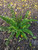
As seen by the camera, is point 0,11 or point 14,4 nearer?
point 0,11

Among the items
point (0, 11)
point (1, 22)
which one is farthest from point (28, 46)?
point (0, 11)

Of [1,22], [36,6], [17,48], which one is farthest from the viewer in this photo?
[36,6]

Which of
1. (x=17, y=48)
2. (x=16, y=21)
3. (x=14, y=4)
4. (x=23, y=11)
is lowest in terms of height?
(x=17, y=48)

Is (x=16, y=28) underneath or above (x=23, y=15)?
underneath

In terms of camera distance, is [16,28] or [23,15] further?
[23,15]

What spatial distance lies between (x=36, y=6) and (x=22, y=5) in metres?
0.59

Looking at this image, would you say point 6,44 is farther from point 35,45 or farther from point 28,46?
point 35,45

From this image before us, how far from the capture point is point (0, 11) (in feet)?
9.82

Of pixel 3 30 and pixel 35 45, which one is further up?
pixel 3 30

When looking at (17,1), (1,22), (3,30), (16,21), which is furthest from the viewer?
(17,1)

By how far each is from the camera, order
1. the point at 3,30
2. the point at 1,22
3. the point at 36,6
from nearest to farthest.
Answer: the point at 3,30, the point at 1,22, the point at 36,6

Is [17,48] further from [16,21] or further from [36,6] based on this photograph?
[36,6]

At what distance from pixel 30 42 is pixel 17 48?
16.0 inches

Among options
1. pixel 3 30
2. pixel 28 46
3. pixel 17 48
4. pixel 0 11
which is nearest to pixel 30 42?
pixel 28 46
